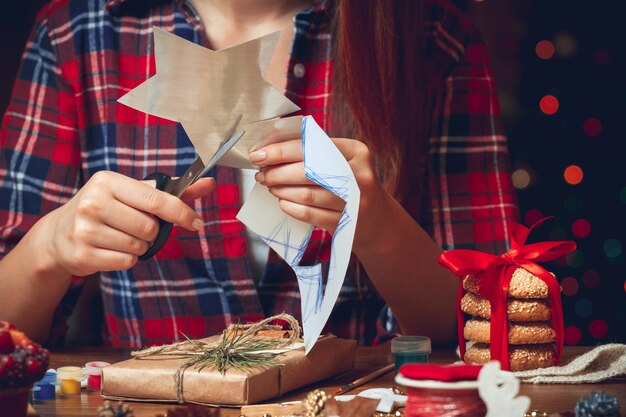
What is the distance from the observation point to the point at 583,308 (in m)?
2.53

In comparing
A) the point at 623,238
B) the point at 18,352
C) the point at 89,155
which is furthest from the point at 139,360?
the point at 623,238

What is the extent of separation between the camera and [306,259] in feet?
4.95

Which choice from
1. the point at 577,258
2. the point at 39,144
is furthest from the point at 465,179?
the point at 577,258

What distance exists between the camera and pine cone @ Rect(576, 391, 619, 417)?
756 millimetres

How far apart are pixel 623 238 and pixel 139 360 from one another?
1886 mm

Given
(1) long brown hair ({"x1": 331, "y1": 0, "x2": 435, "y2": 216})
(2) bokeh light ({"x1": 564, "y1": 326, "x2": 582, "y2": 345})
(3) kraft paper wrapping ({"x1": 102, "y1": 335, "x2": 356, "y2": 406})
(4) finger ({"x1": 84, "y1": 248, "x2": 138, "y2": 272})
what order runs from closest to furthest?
(3) kraft paper wrapping ({"x1": 102, "y1": 335, "x2": 356, "y2": 406}) → (4) finger ({"x1": 84, "y1": 248, "x2": 138, "y2": 272}) → (1) long brown hair ({"x1": 331, "y1": 0, "x2": 435, "y2": 216}) → (2) bokeh light ({"x1": 564, "y1": 326, "x2": 582, "y2": 345})

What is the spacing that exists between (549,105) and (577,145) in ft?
0.47

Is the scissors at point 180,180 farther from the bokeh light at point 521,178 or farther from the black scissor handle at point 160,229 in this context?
the bokeh light at point 521,178

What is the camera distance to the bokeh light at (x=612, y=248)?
8.07 ft

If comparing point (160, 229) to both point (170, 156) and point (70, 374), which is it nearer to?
point (70, 374)

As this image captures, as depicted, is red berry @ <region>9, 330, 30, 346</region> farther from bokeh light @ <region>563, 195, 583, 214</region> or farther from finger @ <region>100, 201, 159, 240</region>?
bokeh light @ <region>563, 195, 583, 214</region>

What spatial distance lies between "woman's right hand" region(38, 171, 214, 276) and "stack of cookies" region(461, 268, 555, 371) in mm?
359

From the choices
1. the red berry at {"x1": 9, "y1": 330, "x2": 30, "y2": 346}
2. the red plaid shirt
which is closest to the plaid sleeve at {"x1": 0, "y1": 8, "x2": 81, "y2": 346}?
the red plaid shirt

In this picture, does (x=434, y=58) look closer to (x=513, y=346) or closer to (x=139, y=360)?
(x=513, y=346)
